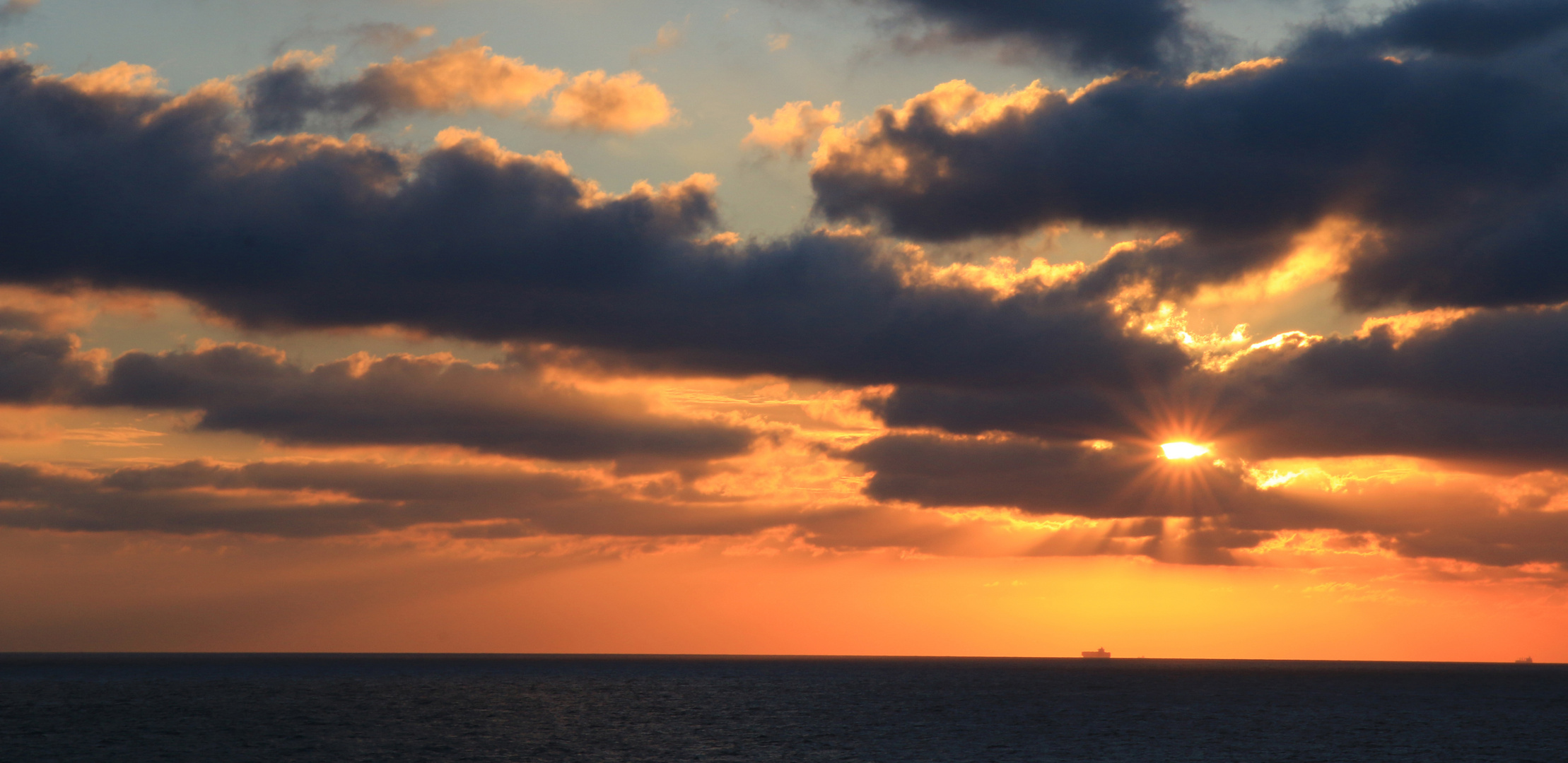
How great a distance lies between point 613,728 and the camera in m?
170

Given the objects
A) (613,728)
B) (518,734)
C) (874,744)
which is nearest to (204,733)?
(518,734)

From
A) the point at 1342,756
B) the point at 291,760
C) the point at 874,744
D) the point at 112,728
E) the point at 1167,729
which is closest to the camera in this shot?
the point at 291,760

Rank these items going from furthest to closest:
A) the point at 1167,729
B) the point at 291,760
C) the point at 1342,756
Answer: the point at 1167,729 < the point at 1342,756 < the point at 291,760

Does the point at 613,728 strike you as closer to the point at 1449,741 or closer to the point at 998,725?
the point at 998,725

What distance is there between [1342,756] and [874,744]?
167 feet

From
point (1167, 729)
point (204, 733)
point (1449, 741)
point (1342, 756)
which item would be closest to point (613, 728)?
point (204, 733)

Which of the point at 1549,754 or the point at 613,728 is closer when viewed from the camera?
the point at 1549,754

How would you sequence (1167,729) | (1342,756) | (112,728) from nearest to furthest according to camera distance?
(1342,756), (112,728), (1167,729)

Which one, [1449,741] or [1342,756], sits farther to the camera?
[1449,741]

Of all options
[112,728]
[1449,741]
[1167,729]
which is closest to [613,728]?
[112,728]

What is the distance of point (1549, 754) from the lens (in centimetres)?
15188

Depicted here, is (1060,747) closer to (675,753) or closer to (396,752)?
(675,753)

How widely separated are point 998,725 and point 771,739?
1671 inches

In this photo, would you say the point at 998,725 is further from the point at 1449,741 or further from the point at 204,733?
the point at 204,733
